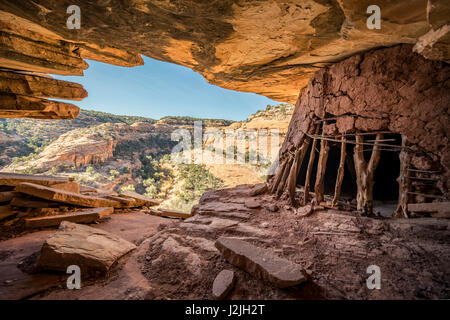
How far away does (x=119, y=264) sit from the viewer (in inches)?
80.1

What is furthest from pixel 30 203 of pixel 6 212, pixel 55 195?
Answer: pixel 55 195

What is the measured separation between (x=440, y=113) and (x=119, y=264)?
4.43 m

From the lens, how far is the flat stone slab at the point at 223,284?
4.76 ft

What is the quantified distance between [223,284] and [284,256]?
0.83 m

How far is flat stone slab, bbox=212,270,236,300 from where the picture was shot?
57.1 inches

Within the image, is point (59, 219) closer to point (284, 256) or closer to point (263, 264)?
point (263, 264)

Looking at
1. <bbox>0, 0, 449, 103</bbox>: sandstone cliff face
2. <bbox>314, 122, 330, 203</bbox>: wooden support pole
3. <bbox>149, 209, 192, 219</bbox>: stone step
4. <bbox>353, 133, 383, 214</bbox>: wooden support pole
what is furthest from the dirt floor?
<bbox>0, 0, 449, 103</bbox>: sandstone cliff face

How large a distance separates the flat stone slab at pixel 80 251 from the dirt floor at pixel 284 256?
0.11 metres

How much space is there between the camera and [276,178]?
4.32 metres

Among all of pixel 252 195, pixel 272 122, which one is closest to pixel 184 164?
pixel 272 122

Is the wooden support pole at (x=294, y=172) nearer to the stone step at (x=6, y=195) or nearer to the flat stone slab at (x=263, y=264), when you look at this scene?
the flat stone slab at (x=263, y=264)

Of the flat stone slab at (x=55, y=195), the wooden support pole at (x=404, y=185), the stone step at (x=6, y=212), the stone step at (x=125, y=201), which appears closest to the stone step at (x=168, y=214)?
the stone step at (x=125, y=201)

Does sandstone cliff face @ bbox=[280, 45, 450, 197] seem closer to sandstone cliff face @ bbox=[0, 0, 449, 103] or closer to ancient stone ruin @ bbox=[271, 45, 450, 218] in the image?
ancient stone ruin @ bbox=[271, 45, 450, 218]

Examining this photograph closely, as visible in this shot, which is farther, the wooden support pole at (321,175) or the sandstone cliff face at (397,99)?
the wooden support pole at (321,175)
